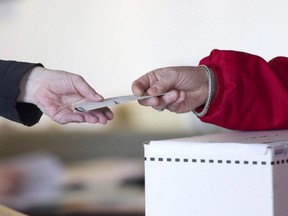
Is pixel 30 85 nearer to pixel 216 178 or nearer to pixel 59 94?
pixel 59 94

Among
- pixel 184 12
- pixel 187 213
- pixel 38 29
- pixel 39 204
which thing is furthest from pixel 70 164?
pixel 187 213

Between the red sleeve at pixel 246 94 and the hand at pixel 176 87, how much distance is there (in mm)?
30

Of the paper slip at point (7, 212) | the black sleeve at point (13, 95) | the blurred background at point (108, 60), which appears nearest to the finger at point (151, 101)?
the black sleeve at point (13, 95)

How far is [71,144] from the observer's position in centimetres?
179

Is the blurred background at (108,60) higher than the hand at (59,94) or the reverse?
higher

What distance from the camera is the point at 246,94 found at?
96 cm

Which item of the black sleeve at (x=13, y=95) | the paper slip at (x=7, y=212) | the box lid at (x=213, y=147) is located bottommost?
the box lid at (x=213, y=147)

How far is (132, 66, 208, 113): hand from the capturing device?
2.74ft

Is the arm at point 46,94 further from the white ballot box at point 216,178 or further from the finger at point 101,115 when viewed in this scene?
the white ballot box at point 216,178

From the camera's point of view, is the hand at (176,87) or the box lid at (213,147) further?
the hand at (176,87)

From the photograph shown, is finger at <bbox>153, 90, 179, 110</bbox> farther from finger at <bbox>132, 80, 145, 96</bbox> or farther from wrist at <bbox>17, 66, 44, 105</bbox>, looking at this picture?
wrist at <bbox>17, 66, 44, 105</bbox>

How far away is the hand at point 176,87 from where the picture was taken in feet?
2.74

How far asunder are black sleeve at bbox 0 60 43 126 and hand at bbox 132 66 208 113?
0.22 metres

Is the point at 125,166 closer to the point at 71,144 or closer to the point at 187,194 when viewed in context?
the point at 71,144
